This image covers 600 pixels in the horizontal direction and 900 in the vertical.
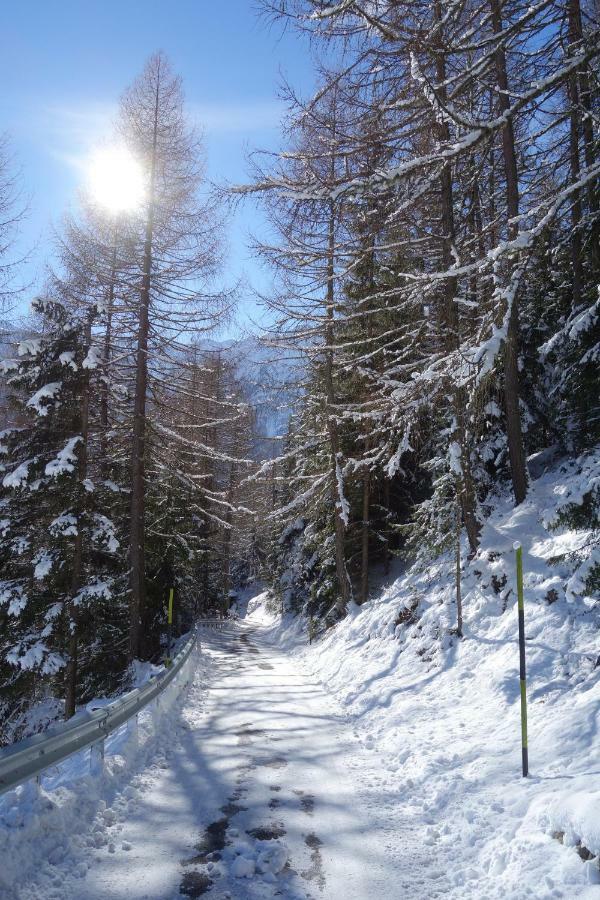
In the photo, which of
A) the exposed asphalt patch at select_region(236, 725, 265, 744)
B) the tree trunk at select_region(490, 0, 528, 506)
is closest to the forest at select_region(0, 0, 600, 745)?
the tree trunk at select_region(490, 0, 528, 506)

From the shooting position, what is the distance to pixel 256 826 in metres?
4.97

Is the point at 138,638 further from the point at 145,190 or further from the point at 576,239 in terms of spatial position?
the point at 576,239

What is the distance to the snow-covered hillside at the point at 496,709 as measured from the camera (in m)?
4.19

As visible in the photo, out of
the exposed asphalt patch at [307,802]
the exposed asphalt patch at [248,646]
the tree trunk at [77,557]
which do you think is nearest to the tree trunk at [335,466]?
the exposed asphalt patch at [248,646]

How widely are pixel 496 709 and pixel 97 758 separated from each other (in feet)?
15.2

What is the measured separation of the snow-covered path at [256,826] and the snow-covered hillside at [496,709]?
14.1 inches

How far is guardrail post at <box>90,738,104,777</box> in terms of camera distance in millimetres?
5660

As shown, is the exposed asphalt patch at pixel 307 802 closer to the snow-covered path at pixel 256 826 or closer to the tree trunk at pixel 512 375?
the snow-covered path at pixel 256 826

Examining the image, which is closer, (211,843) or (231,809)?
(211,843)

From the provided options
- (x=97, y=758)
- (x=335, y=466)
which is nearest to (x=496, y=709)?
(x=97, y=758)

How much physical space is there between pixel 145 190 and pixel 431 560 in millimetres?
12612

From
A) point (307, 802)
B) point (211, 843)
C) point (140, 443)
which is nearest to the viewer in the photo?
point (211, 843)

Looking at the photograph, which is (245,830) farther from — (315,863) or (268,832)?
(315,863)

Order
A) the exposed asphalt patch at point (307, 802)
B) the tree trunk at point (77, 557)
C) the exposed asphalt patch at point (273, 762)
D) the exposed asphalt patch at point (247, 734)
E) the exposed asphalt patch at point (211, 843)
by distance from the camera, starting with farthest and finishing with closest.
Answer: the tree trunk at point (77, 557) < the exposed asphalt patch at point (247, 734) < the exposed asphalt patch at point (273, 762) < the exposed asphalt patch at point (307, 802) < the exposed asphalt patch at point (211, 843)
